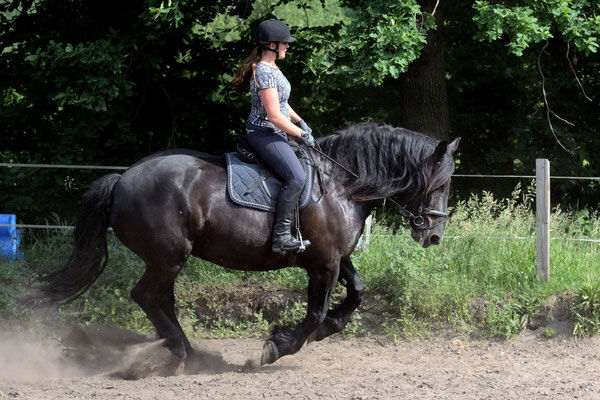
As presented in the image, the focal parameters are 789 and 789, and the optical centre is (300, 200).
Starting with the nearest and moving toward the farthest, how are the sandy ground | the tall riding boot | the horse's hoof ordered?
the sandy ground → the tall riding boot → the horse's hoof

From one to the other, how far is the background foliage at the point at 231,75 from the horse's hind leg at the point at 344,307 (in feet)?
11.3

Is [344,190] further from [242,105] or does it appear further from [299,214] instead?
[242,105]

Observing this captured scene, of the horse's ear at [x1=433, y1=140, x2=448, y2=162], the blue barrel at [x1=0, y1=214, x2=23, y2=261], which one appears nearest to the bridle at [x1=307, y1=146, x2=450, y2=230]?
the horse's ear at [x1=433, y1=140, x2=448, y2=162]

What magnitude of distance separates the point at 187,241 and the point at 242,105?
6639 millimetres

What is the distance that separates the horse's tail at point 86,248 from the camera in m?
6.64

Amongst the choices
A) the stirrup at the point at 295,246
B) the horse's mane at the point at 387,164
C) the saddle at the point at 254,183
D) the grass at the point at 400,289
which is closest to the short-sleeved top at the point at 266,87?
the saddle at the point at 254,183

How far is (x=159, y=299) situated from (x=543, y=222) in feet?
14.2

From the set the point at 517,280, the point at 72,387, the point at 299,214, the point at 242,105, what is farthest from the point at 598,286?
the point at 242,105

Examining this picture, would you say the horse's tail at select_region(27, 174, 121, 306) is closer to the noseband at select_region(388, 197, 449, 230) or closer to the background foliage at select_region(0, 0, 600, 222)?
the noseband at select_region(388, 197, 449, 230)

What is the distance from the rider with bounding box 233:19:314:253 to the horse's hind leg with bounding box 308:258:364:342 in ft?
2.50

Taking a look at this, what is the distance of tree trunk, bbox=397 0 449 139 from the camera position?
1216cm

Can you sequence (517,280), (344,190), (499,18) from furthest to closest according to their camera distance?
(499,18) → (517,280) → (344,190)

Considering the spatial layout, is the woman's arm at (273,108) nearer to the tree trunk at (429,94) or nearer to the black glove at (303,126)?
the black glove at (303,126)

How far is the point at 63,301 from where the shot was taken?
6859 millimetres
